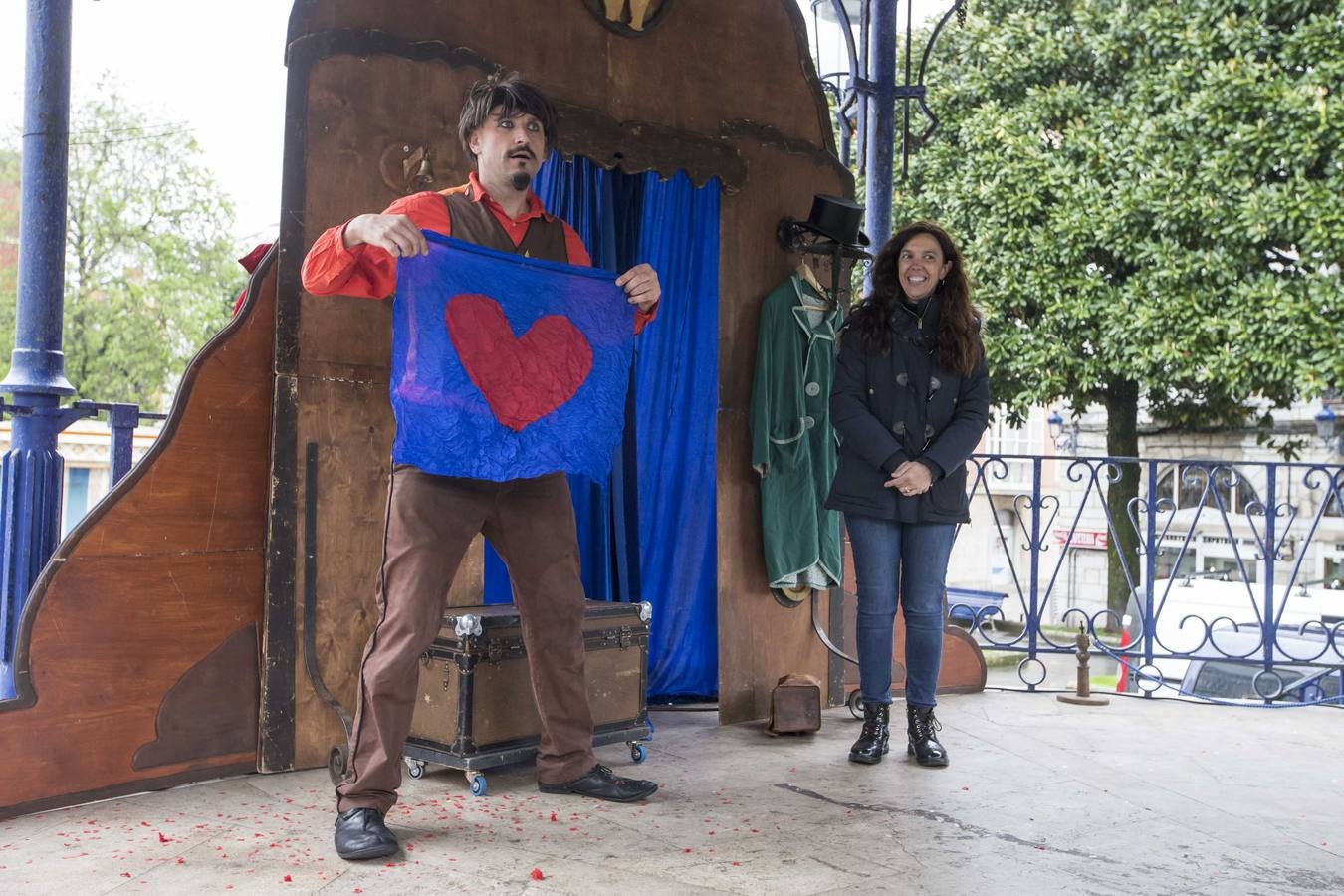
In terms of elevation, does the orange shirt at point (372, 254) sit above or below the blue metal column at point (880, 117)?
below

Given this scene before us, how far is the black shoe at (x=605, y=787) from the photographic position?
9.91 feet

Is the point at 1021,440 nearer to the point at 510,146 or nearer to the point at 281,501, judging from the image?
the point at 281,501

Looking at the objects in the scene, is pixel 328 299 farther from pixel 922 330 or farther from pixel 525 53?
pixel 922 330

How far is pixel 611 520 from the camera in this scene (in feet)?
13.9

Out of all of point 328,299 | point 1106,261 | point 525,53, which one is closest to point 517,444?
point 328,299

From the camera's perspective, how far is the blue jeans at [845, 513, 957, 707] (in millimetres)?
3590

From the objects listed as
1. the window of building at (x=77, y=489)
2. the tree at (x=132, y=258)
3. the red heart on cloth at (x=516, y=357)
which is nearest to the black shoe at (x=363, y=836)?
the red heart on cloth at (x=516, y=357)

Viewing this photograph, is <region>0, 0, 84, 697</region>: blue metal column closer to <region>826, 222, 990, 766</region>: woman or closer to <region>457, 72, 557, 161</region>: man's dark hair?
<region>457, 72, 557, 161</region>: man's dark hair

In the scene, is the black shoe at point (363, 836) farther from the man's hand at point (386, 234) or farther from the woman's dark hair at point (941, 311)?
the woman's dark hair at point (941, 311)

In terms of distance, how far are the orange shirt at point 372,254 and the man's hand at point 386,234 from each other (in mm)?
39

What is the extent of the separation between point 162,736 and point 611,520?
1749 millimetres

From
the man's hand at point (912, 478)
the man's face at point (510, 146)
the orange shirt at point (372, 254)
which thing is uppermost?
the man's face at point (510, 146)

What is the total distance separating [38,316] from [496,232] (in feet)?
4.70

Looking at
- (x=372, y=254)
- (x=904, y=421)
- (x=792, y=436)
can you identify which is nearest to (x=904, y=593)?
(x=904, y=421)
